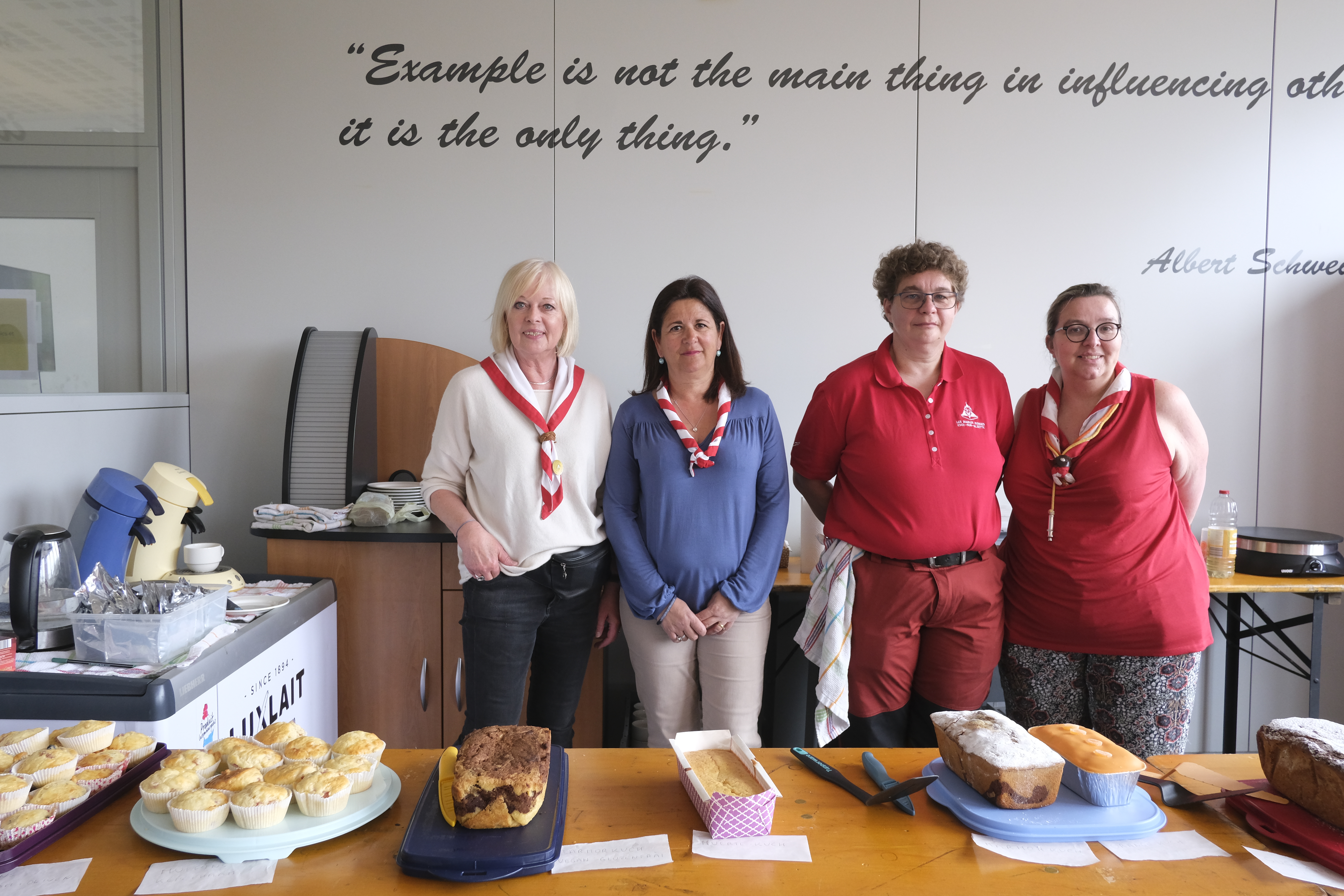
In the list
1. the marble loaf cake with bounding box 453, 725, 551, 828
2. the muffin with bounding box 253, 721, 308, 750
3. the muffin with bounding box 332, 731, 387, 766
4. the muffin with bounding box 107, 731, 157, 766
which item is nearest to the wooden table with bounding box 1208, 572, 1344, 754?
the marble loaf cake with bounding box 453, 725, 551, 828

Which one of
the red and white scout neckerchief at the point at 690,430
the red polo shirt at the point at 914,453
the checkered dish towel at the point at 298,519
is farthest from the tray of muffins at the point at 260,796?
the checkered dish towel at the point at 298,519

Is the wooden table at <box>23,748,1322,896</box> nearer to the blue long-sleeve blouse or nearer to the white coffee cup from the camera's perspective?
the blue long-sleeve blouse

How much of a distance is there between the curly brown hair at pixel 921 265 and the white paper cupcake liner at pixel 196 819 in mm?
1780

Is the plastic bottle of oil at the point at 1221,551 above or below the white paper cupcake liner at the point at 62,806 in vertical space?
above

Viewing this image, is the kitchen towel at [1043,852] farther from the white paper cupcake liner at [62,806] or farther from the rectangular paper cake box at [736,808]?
the white paper cupcake liner at [62,806]

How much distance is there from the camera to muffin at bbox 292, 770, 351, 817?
1.04 metres

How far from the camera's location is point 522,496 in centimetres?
204

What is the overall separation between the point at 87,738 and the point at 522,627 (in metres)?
1.00

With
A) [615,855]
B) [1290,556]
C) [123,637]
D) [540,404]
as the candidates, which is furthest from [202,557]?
[1290,556]

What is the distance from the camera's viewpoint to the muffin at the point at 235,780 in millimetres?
1055

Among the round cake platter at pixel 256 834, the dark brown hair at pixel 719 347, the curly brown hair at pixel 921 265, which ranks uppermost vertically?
the curly brown hair at pixel 921 265

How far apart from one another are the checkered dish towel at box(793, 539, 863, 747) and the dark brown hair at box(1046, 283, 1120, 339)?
0.78m

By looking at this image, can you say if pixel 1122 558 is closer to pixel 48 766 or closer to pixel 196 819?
pixel 196 819

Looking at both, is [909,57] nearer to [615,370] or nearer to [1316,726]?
[615,370]
